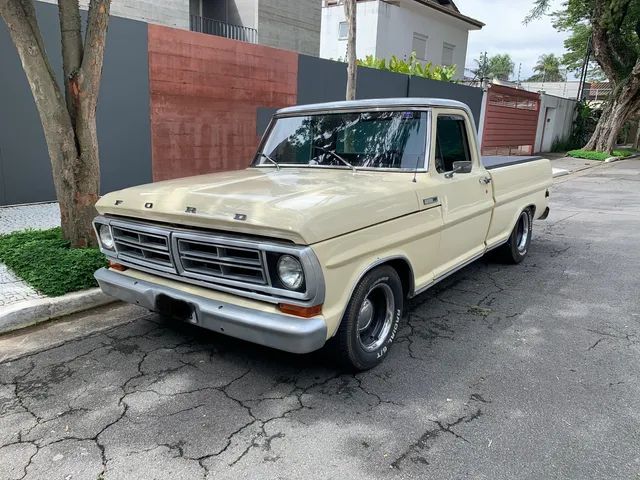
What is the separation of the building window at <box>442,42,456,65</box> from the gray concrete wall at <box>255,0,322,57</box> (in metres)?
13.7

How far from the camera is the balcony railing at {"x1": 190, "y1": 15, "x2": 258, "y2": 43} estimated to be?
17906mm

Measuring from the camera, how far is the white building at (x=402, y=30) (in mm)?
26859

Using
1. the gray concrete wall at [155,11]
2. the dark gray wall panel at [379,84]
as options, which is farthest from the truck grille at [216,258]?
the gray concrete wall at [155,11]

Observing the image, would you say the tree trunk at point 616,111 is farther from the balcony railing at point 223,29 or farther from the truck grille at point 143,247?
the truck grille at point 143,247

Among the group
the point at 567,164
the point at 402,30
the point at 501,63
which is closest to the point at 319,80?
the point at 567,164

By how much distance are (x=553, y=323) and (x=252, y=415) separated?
9.58 ft

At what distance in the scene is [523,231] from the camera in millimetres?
6543

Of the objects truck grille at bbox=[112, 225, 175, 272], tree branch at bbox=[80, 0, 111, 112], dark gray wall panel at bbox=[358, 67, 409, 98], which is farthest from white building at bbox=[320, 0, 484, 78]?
truck grille at bbox=[112, 225, 175, 272]

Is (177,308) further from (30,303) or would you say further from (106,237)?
(30,303)

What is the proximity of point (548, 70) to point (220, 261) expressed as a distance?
297 ft

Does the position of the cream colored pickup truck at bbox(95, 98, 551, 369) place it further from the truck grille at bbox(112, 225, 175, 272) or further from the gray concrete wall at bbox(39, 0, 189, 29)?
the gray concrete wall at bbox(39, 0, 189, 29)

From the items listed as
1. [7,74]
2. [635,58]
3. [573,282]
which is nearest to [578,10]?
[635,58]

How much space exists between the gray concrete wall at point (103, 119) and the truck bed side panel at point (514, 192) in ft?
20.2

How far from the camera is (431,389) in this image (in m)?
3.37
